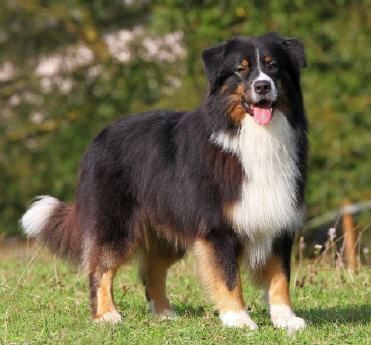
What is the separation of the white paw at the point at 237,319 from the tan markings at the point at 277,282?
287mm

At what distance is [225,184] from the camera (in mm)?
7086

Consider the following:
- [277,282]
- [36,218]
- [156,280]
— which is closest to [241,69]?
[277,282]

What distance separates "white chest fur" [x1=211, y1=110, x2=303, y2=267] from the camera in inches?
277

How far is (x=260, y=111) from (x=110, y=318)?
6.27 ft

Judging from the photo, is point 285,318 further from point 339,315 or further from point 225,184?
point 225,184

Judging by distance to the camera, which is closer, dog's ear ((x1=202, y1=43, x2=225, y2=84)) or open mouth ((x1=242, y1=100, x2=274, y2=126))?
open mouth ((x1=242, y1=100, x2=274, y2=126))

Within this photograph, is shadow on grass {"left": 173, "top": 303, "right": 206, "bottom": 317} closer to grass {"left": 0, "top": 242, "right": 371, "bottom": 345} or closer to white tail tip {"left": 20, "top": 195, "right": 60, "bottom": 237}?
grass {"left": 0, "top": 242, "right": 371, "bottom": 345}

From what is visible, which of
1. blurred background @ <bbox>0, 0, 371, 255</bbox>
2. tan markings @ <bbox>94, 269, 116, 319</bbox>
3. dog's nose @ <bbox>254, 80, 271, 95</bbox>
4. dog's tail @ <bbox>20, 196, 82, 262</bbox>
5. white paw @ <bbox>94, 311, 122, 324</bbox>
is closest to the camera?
dog's nose @ <bbox>254, 80, 271, 95</bbox>

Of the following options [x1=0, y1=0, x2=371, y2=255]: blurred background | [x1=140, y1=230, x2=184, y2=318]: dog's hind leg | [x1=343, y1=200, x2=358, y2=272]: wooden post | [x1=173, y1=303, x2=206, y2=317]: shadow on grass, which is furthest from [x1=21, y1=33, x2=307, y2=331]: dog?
[x1=0, y1=0, x2=371, y2=255]: blurred background

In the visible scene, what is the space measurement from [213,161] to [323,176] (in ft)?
32.9

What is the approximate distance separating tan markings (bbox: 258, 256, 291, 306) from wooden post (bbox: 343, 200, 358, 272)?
8.85 ft

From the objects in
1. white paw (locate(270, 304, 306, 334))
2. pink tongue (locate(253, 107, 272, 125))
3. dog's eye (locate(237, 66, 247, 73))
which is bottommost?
white paw (locate(270, 304, 306, 334))

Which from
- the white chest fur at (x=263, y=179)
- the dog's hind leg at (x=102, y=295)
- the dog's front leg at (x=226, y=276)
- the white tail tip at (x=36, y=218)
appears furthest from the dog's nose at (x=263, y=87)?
the white tail tip at (x=36, y=218)

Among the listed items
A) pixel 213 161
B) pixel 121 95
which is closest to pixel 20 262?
pixel 213 161
